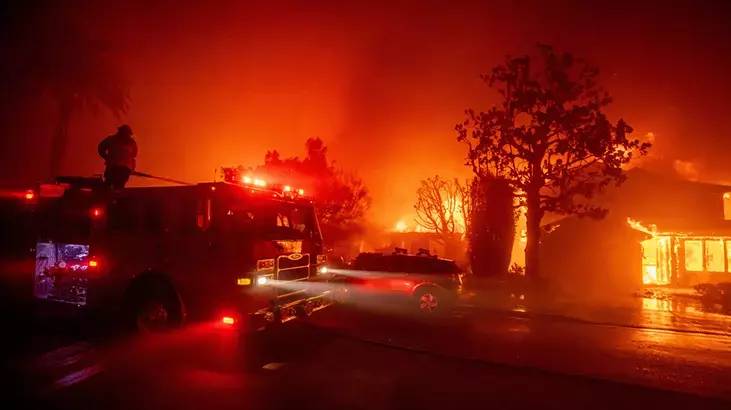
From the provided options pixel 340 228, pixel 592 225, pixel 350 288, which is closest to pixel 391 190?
pixel 340 228

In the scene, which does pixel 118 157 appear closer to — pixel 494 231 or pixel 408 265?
pixel 408 265

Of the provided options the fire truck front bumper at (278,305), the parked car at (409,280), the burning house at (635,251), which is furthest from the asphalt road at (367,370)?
the burning house at (635,251)

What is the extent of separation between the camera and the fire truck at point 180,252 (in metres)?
7.28

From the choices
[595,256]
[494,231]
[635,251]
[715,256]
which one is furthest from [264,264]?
[715,256]

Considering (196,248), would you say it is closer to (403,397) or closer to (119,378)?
(119,378)

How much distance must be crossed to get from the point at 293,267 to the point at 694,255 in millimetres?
23401

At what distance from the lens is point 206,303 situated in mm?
7336

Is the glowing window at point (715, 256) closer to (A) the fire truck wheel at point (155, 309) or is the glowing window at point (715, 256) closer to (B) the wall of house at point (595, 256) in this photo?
(B) the wall of house at point (595, 256)

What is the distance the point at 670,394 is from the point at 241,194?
670 cm

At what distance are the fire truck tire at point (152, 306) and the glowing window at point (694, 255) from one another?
24.8m

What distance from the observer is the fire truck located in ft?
23.9

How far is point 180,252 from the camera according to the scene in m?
7.61

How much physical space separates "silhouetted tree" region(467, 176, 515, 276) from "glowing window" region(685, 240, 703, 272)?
32.3 feet

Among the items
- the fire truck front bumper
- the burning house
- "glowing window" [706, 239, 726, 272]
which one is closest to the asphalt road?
the fire truck front bumper
